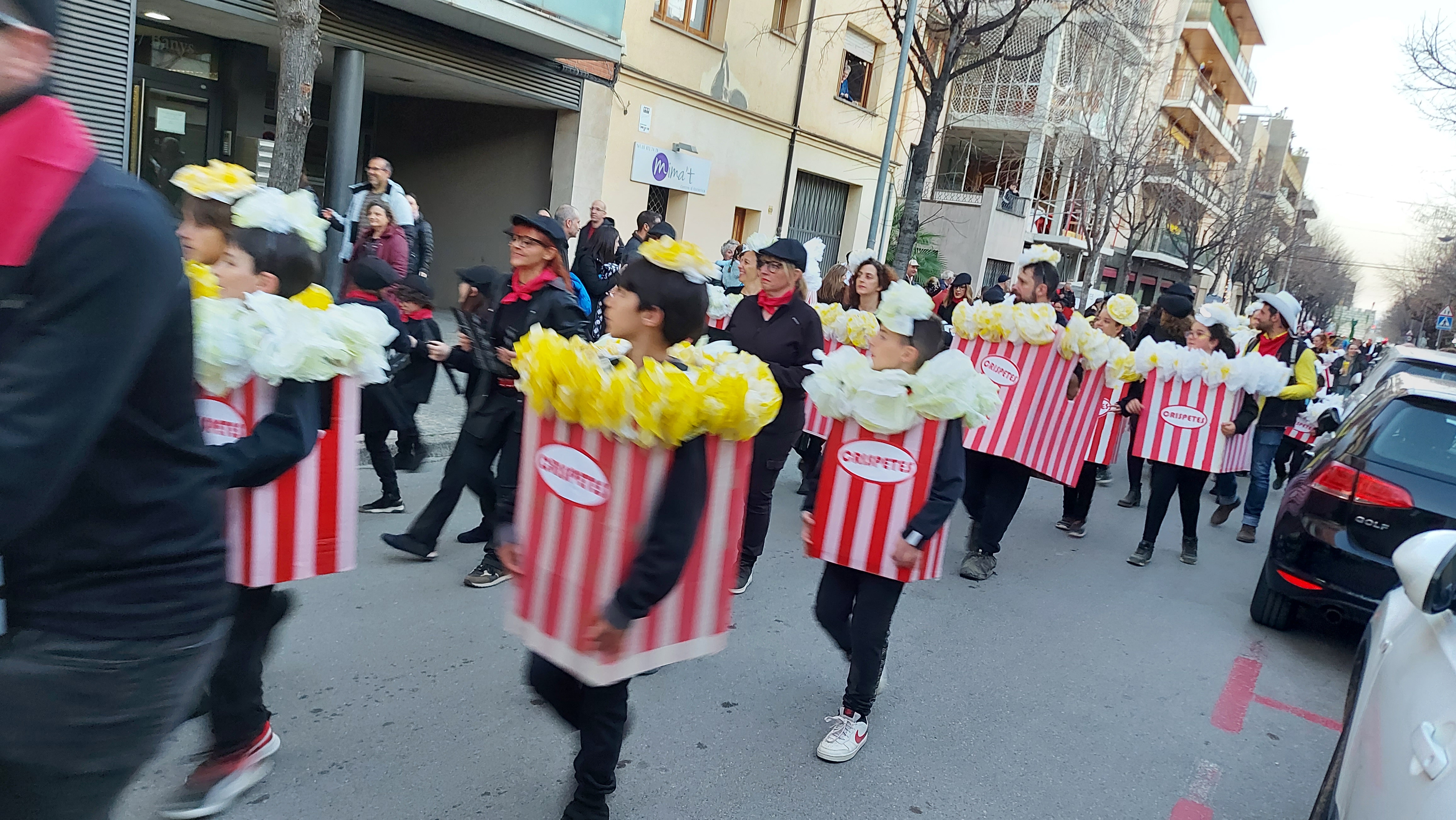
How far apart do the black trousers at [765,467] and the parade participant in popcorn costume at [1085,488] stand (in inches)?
135

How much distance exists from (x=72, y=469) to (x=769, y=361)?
12.7 ft

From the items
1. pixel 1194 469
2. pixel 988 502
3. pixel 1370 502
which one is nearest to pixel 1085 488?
pixel 1194 469

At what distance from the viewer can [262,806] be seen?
2.93 metres

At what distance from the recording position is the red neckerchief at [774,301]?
16.7 ft

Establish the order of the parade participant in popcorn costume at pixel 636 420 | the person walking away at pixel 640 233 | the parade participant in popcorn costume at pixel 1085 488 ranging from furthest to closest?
the person walking away at pixel 640 233 → the parade participant in popcorn costume at pixel 1085 488 → the parade participant in popcorn costume at pixel 636 420

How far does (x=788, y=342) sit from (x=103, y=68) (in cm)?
774

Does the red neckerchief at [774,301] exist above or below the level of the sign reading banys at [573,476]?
above

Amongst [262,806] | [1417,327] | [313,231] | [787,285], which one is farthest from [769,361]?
[1417,327]

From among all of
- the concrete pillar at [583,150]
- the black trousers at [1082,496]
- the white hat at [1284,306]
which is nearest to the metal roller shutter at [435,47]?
the concrete pillar at [583,150]

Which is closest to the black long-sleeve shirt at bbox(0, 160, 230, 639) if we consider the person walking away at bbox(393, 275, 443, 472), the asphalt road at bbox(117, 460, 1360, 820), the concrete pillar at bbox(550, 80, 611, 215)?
the asphalt road at bbox(117, 460, 1360, 820)

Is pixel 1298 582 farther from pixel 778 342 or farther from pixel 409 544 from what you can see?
pixel 409 544

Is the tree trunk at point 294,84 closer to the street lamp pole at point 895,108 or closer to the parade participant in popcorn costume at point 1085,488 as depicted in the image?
the parade participant in popcorn costume at point 1085,488

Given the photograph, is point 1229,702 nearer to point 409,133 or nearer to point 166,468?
point 166,468

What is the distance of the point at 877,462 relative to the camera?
3.64m
